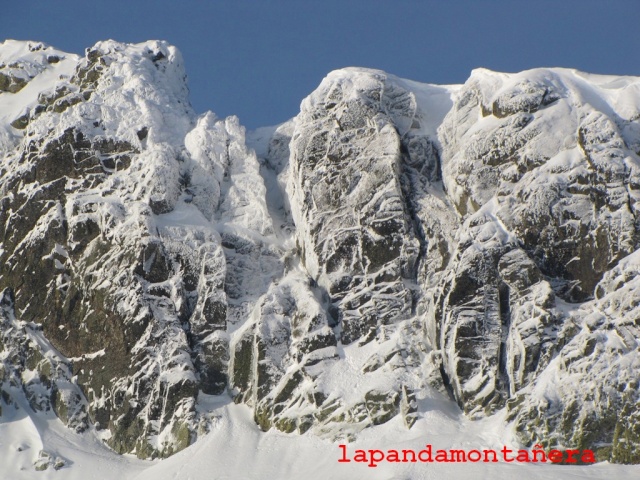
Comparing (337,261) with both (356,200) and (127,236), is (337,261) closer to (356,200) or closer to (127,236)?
(356,200)

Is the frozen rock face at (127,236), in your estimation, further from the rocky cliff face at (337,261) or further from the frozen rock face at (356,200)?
the frozen rock face at (356,200)

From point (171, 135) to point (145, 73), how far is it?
9.29 m

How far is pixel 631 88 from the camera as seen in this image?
3713 inches

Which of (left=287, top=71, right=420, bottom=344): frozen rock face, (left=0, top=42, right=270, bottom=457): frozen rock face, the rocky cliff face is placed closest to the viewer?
the rocky cliff face

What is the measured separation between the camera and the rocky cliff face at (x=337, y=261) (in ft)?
269

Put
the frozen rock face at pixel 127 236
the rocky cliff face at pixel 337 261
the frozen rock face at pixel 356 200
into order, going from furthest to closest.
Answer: the frozen rock face at pixel 356 200 < the frozen rock face at pixel 127 236 < the rocky cliff face at pixel 337 261

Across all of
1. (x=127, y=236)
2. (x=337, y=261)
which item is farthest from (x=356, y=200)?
(x=127, y=236)

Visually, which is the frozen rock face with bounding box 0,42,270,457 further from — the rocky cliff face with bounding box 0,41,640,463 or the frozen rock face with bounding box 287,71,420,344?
the frozen rock face with bounding box 287,71,420,344

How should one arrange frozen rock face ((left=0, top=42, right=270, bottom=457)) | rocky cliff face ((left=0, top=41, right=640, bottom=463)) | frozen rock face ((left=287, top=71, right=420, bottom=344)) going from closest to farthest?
1. rocky cliff face ((left=0, top=41, right=640, bottom=463))
2. frozen rock face ((left=0, top=42, right=270, bottom=457))
3. frozen rock face ((left=287, top=71, right=420, bottom=344))

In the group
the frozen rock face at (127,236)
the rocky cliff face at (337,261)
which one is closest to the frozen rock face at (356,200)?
the rocky cliff face at (337,261)

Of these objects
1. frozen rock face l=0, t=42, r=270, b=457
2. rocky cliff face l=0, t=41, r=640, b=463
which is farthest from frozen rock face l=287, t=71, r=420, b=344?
frozen rock face l=0, t=42, r=270, b=457

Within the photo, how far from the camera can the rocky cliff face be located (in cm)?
8188

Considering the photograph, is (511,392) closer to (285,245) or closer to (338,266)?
(338,266)

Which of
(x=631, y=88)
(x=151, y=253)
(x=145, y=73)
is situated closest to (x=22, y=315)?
(x=151, y=253)
